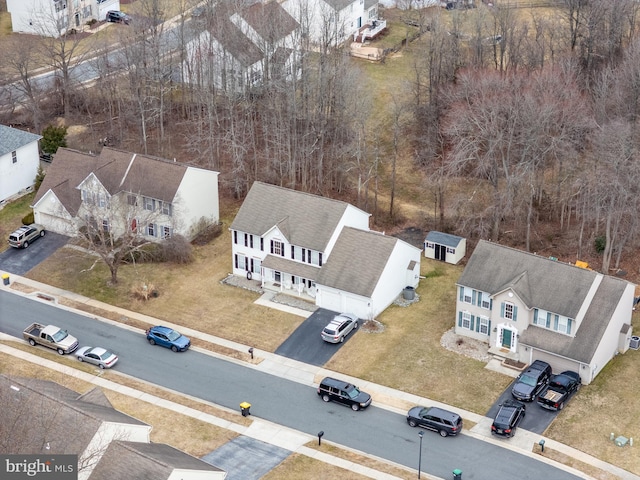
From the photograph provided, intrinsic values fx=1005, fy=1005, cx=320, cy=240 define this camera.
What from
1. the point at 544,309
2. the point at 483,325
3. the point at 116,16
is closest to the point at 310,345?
the point at 483,325

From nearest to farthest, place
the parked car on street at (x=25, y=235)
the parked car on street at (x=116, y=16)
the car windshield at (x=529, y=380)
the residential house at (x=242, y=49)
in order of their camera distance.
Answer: the car windshield at (x=529, y=380)
the parked car on street at (x=25, y=235)
the residential house at (x=242, y=49)
the parked car on street at (x=116, y=16)

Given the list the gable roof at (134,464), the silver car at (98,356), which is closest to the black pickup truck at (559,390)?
the gable roof at (134,464)

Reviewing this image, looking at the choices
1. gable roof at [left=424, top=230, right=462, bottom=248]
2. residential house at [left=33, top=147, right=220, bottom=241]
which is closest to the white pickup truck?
residential house at [left=33, top=147, right=220, bottom=241]

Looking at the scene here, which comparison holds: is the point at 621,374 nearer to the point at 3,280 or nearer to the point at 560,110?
the point at 560,110

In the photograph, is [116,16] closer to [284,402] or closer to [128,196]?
[128,196]

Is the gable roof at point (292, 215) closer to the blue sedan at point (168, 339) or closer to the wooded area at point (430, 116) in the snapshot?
the wooded area at point (430, 116)

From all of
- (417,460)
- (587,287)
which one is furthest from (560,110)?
(417,460)
